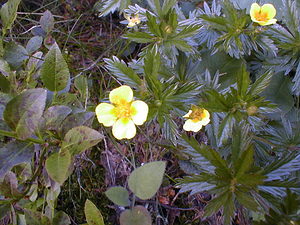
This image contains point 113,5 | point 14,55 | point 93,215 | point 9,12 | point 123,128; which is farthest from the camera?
point 113,5

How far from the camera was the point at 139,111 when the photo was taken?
1.39m

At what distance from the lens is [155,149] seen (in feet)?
6.93

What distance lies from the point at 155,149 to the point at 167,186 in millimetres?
253

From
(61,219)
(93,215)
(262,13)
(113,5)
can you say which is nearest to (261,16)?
(262,13)

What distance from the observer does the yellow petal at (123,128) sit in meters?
1.43

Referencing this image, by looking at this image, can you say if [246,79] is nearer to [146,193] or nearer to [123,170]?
[146,193]

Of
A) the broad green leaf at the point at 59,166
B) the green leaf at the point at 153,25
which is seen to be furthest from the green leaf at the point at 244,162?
the green leaf at the point at 153,25

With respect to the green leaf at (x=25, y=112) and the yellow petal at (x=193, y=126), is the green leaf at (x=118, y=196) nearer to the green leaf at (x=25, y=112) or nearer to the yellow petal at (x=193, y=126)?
the yellow petal at (x=193, y=126)

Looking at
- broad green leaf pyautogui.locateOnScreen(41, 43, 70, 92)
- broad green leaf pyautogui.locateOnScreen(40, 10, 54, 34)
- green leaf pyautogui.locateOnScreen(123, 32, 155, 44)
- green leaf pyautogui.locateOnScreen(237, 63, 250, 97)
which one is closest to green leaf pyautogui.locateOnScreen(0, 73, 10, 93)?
broad green leaf pyautogui.locateOnScreen(41, 43, 70, 92)

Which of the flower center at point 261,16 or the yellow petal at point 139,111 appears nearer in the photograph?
the yellow petal at point 139,111

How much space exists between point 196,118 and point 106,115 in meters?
0.45

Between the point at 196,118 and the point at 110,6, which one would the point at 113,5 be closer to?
the point at 110,6

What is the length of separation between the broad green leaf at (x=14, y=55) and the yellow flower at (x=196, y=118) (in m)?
1.02

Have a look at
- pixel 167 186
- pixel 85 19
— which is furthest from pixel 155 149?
pixel 85 19
